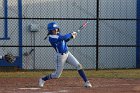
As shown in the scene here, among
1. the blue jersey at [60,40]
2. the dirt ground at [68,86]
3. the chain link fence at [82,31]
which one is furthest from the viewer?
the chain link fence at [82,31]

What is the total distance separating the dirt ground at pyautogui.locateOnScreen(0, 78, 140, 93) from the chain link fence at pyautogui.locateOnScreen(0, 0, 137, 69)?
152 inches

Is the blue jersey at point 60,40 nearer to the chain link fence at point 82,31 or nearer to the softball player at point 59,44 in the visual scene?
the softball player at point 59,44

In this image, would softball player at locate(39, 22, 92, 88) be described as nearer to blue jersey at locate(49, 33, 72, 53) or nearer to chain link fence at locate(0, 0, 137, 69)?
blue jersey at locate(49, 33, 72, 53)

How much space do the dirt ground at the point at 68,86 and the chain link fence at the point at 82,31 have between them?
12.6ft

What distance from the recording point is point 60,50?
1433 cm

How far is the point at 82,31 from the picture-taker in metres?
21.0

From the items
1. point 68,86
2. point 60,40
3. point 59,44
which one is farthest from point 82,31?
point 60,40

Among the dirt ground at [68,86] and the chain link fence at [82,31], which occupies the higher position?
the chain link fence at [82,31]

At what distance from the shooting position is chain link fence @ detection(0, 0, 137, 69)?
2025 cm

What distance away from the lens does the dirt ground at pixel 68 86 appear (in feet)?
45.1

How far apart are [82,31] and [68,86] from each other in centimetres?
657

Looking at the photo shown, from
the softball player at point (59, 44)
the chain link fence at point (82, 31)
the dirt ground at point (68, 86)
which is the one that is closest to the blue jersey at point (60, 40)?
the softball player at point (59, 44)

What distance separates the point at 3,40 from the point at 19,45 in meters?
0.66

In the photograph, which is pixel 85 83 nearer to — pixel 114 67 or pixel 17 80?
pixel 17 80
